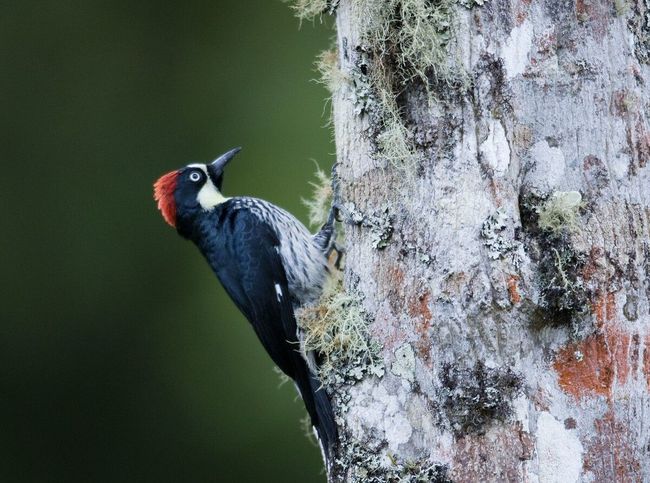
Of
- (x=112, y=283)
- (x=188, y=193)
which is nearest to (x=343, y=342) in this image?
(x=188, y=193)

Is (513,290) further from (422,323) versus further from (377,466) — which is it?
(377,466)

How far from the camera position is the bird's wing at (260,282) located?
3.42 m

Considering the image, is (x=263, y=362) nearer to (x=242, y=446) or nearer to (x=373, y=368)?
(x=242, y=446)

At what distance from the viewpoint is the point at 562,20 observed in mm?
2650

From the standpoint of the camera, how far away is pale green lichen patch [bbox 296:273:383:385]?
272 cm

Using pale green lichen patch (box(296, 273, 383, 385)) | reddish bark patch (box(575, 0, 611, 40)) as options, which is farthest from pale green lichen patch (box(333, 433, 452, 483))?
reddish bark patch (box(575, 0, 611, 40))

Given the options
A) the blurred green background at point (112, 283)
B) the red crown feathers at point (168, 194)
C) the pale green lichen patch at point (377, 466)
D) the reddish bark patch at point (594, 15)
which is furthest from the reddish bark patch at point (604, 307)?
the blurred green background at point (112, 283)

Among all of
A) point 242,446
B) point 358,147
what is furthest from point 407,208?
point 242,446

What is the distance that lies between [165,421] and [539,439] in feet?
13.7

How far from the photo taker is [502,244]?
2.53 m

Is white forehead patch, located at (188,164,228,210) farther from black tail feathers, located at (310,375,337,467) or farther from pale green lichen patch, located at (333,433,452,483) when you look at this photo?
pale green lichen patch, located at (333,433,452,483)

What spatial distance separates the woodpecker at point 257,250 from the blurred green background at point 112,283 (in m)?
2.07

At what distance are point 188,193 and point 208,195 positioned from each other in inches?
3.4

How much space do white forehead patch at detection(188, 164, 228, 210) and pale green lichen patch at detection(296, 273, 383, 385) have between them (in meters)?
1.19
